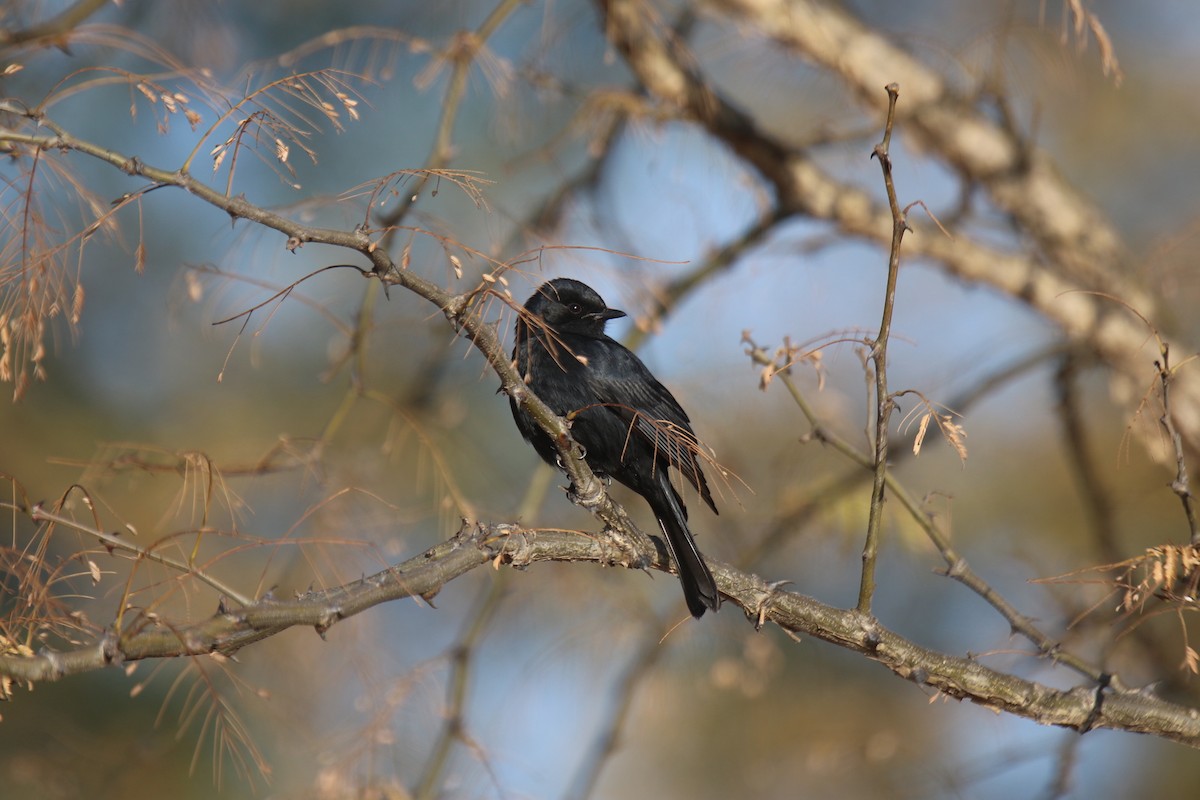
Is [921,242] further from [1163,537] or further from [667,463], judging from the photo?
[1163,537]

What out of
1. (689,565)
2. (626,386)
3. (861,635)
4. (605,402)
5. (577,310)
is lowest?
(861,635)

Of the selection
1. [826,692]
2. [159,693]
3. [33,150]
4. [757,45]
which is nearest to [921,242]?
[757,45]

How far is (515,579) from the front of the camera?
472 centimetres

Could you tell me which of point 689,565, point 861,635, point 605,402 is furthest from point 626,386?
point 861,635

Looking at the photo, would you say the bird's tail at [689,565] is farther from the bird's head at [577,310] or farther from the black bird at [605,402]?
the bird's head at [577,310]

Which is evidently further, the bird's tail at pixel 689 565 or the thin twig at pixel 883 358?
the bird's tail at pixel 689 565

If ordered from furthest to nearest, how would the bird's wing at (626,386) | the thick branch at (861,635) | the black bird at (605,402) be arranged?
the bird's wing at (626,386), the black bird at (605,402), the thick branch at (861,635)

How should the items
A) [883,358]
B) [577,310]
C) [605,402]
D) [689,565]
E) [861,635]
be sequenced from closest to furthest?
[883,358] < [861,635] < [689,565] < [605,402] < [577,310]

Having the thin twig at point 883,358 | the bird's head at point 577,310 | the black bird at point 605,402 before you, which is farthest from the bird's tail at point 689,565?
the bird's head at point 577,310

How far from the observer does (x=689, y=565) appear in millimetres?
3123

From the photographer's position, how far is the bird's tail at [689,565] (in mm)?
3049

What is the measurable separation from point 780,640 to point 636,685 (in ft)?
9.57

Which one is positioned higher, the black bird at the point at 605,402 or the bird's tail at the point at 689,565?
the black bird at the point at 605,402

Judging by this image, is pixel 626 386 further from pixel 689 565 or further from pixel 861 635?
pixel 861 635
